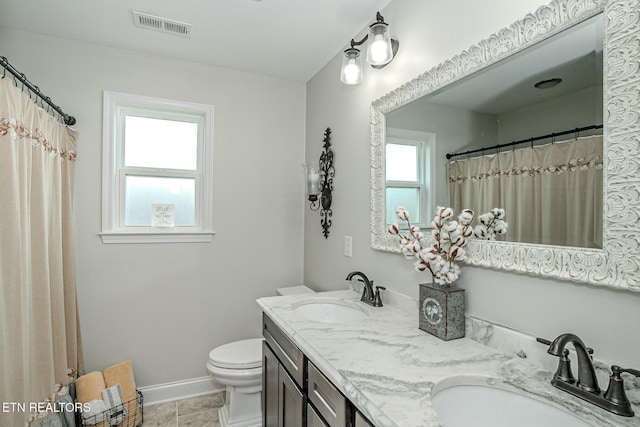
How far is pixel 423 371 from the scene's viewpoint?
999 millimetres

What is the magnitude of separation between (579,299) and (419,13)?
141 cm

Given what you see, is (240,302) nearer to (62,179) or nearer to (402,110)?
(62,179)

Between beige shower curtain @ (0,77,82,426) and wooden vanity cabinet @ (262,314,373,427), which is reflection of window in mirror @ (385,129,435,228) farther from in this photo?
beige shower curtain @ (0,77,82,426)

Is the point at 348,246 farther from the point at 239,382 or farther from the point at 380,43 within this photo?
the point at 380,43

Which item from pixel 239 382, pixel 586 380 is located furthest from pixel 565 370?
pixel 239 382

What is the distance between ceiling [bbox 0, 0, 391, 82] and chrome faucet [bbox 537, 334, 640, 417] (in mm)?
1830

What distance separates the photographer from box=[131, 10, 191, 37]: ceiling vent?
202cm

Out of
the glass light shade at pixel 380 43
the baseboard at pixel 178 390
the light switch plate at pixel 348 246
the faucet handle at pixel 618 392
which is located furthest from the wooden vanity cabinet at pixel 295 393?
the glass light shade at pixel 380 43

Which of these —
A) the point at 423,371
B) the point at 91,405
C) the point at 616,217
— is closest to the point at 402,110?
the point at 616,217

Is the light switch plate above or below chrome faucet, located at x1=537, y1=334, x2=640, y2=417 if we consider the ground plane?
above

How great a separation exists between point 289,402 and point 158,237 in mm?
1638

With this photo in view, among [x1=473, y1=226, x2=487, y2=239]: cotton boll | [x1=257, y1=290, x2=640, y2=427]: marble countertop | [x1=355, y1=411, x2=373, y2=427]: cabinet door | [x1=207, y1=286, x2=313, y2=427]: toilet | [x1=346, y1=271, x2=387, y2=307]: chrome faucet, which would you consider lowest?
[x1=207, y1=286, x2=313, y2=427]: toilet

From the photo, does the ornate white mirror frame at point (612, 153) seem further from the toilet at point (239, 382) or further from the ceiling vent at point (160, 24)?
the ceiling vent at point (160, 24)

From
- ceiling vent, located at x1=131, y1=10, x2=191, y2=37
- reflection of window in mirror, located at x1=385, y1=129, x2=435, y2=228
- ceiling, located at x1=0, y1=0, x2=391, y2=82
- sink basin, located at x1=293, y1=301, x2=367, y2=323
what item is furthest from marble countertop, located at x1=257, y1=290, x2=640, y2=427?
ceiling vent, located at x1=131, y1=10, x2=191, y2=37
